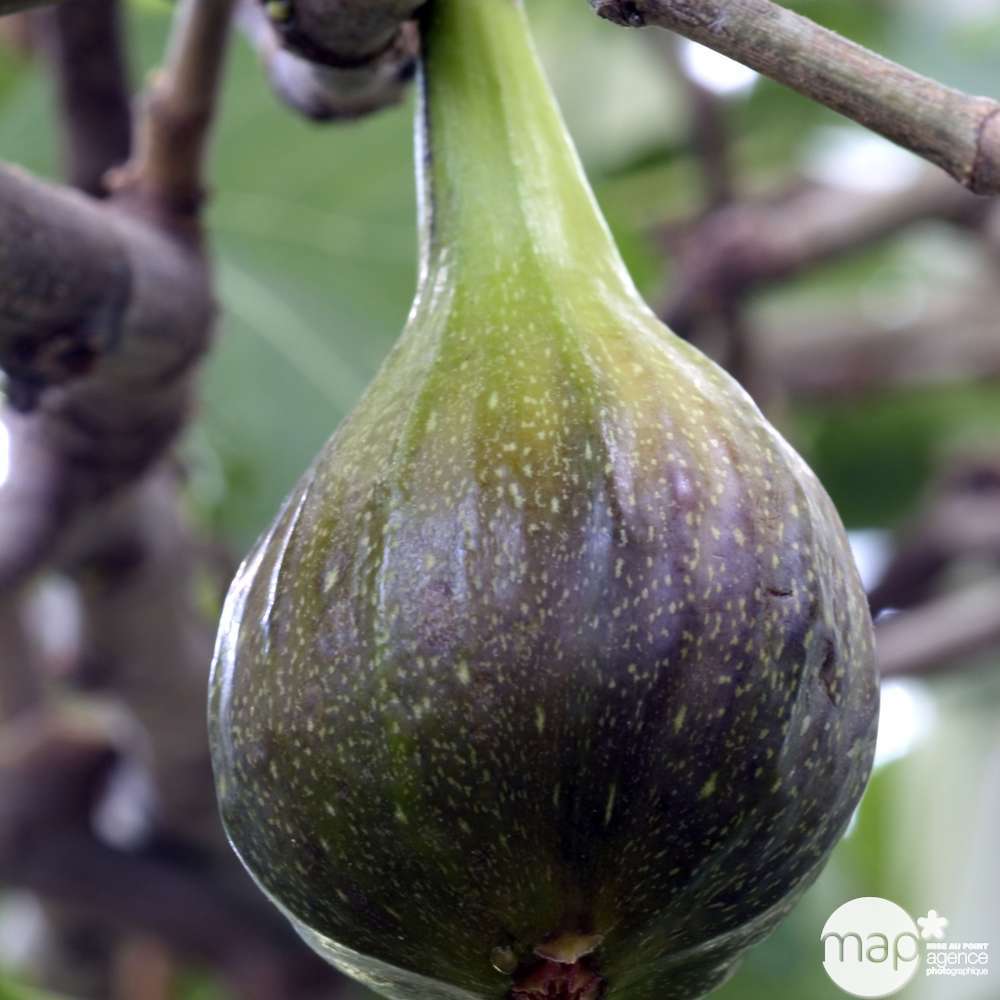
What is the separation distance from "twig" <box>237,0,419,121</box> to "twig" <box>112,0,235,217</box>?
0.13 feet

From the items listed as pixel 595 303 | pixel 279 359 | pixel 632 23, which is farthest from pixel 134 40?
pixel 632 23

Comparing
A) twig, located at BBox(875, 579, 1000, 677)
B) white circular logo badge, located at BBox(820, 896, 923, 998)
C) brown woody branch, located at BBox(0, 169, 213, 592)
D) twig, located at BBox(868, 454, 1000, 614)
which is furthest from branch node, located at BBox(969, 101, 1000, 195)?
twig, located at BBox(868, 454, 1000, 614)

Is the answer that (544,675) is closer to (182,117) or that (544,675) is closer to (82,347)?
(82,347)

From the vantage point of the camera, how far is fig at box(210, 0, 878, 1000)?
28.6 inches

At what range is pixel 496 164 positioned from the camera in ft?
2.97

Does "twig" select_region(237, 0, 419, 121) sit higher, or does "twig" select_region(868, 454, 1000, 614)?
"twig" select_region(237, 0, 419, 121)

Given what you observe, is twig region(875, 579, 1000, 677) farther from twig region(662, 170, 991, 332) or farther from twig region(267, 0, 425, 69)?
twig region(267, 0, 425, 69)

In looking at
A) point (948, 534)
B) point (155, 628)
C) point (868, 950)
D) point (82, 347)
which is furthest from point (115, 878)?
point (948, 534)

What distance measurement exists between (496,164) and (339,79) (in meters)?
0.15

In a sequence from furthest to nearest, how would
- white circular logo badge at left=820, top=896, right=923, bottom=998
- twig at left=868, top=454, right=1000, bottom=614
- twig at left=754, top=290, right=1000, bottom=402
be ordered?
twig at left=754, top=290, right=1000, bottom=402, twig at left=868, top=454, right=1000, bottom=614, white circular logo badge at left=820, top=896, right=923, bottom=998

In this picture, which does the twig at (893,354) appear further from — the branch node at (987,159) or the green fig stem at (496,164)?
the branch node at (987,159)

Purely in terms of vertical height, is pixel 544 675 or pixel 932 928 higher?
pixel 544 675

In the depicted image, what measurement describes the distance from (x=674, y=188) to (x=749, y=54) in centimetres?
205

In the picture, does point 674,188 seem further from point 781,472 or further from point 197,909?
point 781,472
